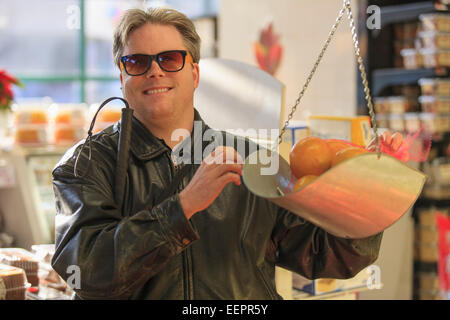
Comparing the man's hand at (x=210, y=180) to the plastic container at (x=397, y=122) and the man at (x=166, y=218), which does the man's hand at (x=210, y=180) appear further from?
the plastic container at (x=397, y=122)

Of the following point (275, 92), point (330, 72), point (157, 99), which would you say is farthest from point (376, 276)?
point (330, 72)

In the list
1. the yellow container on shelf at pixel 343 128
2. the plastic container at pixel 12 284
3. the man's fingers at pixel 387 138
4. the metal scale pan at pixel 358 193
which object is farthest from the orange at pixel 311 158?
the plastic container at pixel 12 284

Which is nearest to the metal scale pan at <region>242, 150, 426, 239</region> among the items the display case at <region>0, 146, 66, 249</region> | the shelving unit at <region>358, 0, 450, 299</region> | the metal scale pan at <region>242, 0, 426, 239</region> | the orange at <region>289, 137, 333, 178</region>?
the metal scale pan at <region>242, 0, 426, 239</region>

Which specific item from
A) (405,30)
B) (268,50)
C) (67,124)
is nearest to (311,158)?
(67,124)

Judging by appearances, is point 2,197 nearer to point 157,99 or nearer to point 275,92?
point 275,92

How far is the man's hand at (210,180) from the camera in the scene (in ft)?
4.71

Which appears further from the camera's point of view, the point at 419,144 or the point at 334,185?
the point at 419,144

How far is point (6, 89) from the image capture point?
4.12 m

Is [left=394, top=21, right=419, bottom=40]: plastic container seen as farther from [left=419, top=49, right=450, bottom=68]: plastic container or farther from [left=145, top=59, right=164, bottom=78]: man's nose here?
[left=145, top=59, right=164, bottom=78]: man's nose

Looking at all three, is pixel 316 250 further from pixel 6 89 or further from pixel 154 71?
pixel 6 89

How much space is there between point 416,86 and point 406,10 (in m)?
0.66

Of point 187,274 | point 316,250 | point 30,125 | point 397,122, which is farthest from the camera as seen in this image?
point 397,122

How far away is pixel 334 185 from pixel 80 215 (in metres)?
0.64

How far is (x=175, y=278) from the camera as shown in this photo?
5.24 feet
